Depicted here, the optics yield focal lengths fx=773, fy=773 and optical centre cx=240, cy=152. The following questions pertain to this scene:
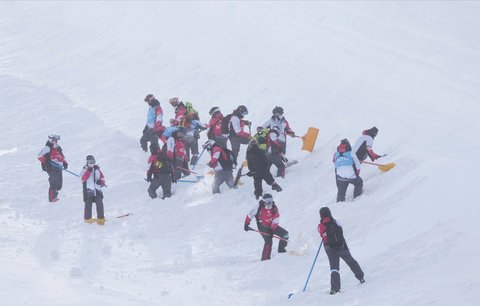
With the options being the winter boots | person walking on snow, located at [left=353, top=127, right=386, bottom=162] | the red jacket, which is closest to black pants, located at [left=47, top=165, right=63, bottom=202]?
the winter boots

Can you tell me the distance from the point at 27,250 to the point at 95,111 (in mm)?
10980

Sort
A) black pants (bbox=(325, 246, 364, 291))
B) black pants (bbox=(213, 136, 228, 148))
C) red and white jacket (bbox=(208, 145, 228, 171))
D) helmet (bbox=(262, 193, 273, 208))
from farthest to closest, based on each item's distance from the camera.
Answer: black pants (bbox=(213, 136, 228, 148)) < red and white jacket (bbox=(208, 145, 228, 171)) < helmet (bbox=(262, 193, 273, 208)) < black pants (bbox=(325, 246, 364, 291))

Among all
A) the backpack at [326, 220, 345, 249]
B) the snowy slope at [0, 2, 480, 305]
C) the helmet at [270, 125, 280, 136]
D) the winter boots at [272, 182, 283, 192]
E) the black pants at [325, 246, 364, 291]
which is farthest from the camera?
the helmet at [270, 125, 280, 136]

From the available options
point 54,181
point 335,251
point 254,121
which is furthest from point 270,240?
point 254,121

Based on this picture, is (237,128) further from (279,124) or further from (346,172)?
(346,172)

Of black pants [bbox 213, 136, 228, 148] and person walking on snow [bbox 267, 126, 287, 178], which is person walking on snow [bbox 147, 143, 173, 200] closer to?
black pants [bbox 213, 136, 228, 148]

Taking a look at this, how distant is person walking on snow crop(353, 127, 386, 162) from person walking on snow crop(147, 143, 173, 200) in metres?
4.28

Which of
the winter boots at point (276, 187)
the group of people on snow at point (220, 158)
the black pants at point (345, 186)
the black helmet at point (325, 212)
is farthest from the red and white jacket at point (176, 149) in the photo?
the black helmet at point (325, 212)

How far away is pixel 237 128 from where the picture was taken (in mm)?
18875

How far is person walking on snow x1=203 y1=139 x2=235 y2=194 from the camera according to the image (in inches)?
687

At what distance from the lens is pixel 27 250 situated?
15086 millimetres

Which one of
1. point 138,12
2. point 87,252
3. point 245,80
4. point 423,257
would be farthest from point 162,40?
point 423,257

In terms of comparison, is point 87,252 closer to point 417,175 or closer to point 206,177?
point 206,177

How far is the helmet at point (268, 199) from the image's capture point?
14.2 m
